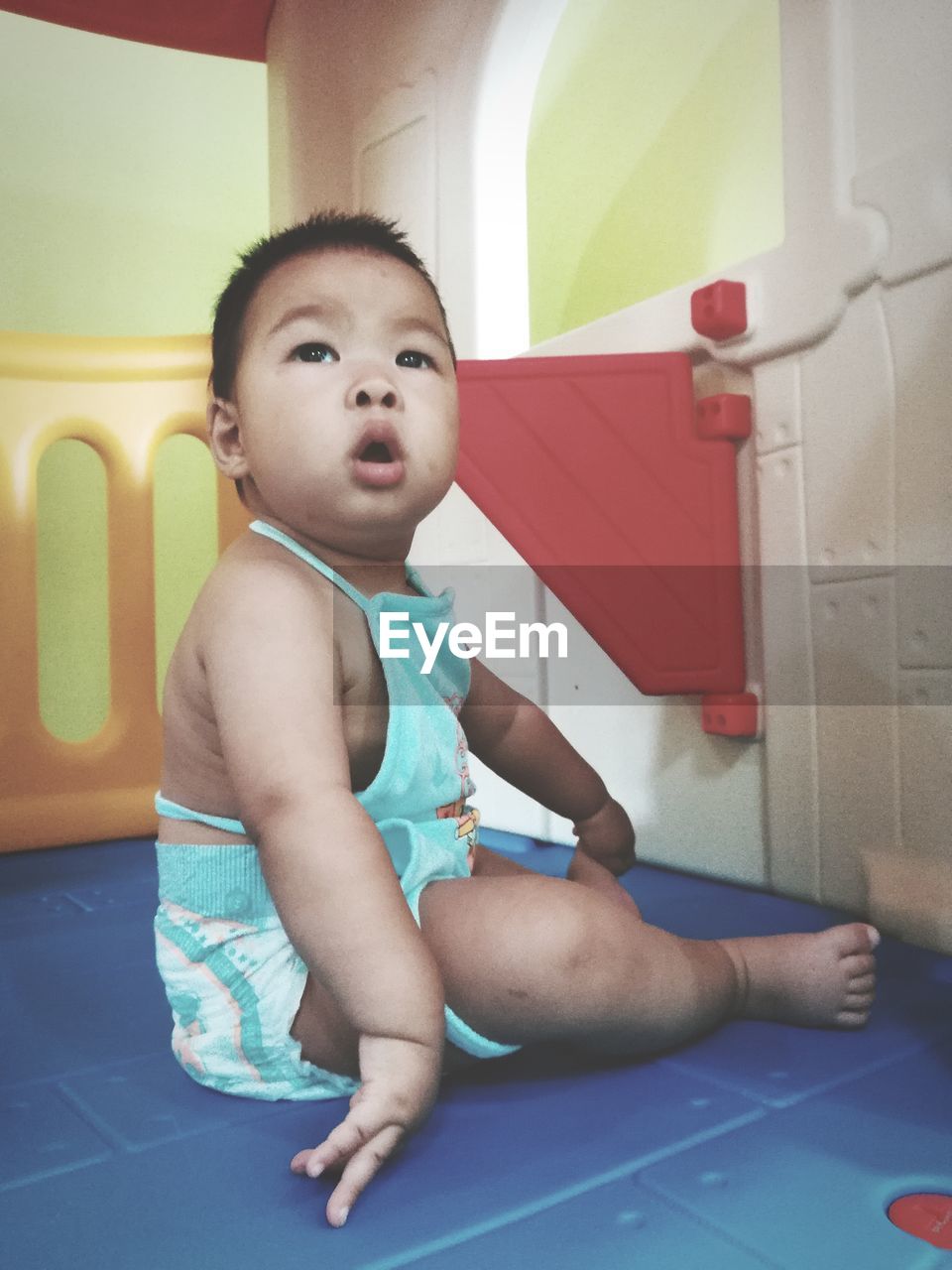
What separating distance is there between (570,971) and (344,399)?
34cm

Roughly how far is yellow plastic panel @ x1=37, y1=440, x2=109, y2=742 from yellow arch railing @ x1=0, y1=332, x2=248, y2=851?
42cm

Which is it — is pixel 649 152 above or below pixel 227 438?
above

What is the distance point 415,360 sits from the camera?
2.10ft

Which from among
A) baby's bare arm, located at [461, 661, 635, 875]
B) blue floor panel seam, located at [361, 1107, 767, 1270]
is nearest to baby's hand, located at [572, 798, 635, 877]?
baby's bare arm, located at [461, 661, 635, 875]

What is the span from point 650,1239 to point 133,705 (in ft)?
3.74

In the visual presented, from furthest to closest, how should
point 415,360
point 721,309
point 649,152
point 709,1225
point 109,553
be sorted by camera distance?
point 649,152, point 109,553, point 721,309, point 415,360, point 709,1225

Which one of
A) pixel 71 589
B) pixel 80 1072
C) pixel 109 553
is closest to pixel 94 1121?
pixel 80 1072

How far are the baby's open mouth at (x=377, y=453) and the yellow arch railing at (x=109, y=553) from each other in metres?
0.90

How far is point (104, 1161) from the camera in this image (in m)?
0.49

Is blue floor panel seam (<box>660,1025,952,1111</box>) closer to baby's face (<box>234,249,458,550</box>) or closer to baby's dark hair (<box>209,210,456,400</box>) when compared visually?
baby's face (<box>234,249,458,550</box>)

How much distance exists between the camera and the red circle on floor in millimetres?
408

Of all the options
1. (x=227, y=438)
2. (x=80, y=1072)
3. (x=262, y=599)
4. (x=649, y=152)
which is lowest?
(x=80, y=1072)

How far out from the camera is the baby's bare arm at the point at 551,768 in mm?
785

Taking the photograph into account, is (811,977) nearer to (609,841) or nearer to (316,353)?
(609,841)
